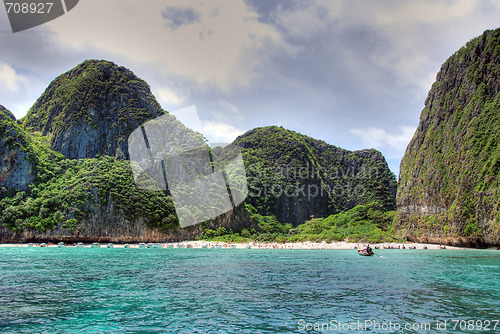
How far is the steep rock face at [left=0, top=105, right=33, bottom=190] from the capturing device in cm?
10144

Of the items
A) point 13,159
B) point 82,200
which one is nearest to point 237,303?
point 82,200

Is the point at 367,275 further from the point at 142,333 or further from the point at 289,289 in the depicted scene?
the point at 142,333

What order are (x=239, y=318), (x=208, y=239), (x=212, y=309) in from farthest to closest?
(x=208, y=239)
(x=212, y=309)
(x=239, y=318)

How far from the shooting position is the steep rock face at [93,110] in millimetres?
136888

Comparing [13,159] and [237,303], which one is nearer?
[237,303]

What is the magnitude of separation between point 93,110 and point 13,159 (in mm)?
47020

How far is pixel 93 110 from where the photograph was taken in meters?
144

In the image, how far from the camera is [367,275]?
3158 centimetres

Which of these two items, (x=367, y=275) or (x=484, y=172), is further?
(x=484, y=172)

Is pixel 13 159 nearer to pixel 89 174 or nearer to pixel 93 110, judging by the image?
pixel 89 174

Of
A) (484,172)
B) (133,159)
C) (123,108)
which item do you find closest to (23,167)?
(133,159)

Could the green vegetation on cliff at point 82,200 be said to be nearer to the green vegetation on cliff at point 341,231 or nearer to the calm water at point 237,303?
the green vegetation on cliff at point 341,231

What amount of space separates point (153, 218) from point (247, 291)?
307 ft

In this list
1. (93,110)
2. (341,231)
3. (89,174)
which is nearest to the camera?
(89,174)
